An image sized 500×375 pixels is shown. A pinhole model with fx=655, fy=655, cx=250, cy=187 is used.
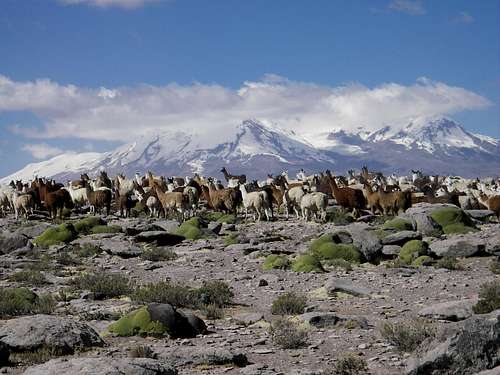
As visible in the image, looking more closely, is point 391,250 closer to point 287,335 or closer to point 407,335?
point 287,335

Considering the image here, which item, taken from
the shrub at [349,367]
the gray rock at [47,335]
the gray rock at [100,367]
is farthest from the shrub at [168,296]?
the shrub at [349,367]

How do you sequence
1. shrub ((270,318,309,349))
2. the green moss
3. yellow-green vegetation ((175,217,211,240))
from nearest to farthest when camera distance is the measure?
shrub ((270,318,309,349)), the green moss, yellow-green vegetation ((175,217,211,240))

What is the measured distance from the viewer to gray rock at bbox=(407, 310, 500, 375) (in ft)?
26.0

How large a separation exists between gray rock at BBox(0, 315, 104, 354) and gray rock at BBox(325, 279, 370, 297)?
6.51 metres

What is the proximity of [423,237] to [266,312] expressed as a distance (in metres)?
11.6

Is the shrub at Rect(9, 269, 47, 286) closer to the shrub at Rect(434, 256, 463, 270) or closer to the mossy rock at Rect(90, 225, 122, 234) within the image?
the mossy rock at Rect(90, 225, 122, 234)

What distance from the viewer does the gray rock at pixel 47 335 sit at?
10.4 m

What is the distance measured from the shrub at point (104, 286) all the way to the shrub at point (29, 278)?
3.93 ft

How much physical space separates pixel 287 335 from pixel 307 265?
26.3 ft

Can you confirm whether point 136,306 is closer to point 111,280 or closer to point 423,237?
point 111,280

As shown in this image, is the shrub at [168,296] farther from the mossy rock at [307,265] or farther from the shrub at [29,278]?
the mossy rock at [307,265]

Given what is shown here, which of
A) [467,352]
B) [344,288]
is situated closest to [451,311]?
[344,288]

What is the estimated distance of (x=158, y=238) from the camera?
26375mm

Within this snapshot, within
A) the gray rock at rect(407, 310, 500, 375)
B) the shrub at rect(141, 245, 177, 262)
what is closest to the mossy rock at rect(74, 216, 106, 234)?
the shrub at rect(141, 245, 177, 262)
